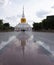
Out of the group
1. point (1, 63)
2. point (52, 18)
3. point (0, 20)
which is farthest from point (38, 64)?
point (0, 20)

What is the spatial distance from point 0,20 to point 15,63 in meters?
137

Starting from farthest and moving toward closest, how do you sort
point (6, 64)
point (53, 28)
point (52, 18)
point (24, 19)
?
point (24, 19) → point (52, 18) → point (53, 28) → point (6, 64)

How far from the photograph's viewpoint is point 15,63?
8.70m

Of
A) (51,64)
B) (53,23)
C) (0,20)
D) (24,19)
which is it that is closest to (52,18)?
(53,23)

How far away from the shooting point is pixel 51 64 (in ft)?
→ 28.5

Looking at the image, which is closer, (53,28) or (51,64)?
(51,64)

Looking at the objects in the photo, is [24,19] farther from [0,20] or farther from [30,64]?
[30,64]

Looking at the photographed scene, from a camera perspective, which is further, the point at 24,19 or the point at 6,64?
the point at 24,19

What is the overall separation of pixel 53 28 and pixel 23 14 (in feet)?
289

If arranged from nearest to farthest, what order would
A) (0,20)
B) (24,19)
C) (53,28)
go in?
1. (53,28)
2. (0,20)
3. (24,19)

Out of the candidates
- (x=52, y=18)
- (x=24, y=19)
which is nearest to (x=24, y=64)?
(x=52, y=18)

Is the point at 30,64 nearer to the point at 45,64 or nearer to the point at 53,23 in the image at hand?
the point at 45,64

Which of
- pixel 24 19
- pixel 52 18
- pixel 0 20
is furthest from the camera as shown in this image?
pixel 24 19

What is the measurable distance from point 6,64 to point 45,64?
153 cm
